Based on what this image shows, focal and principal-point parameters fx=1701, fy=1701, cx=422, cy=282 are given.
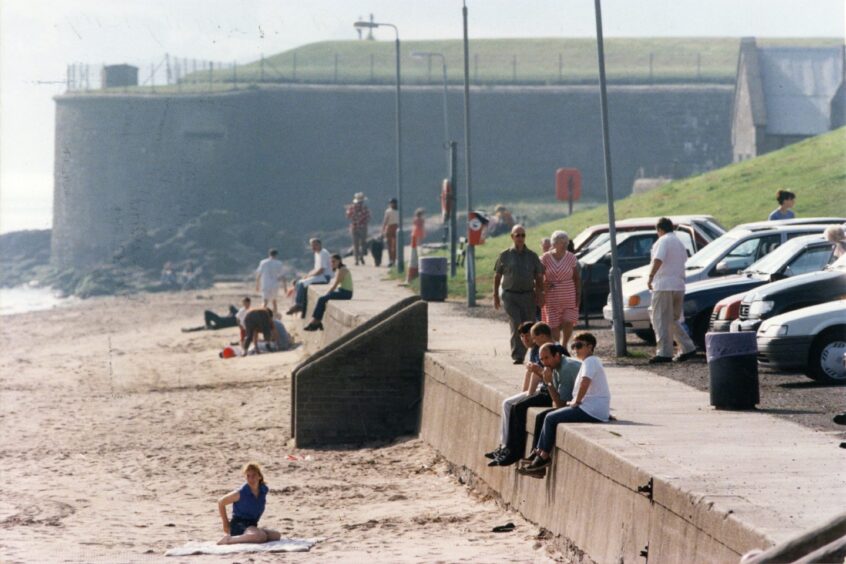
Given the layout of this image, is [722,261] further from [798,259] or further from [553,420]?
[553,420]

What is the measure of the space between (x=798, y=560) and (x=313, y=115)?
3090 inches

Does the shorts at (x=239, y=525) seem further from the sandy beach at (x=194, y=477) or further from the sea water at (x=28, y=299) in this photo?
the sea water at (x=28, y=299)

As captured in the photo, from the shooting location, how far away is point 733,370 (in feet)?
48.7

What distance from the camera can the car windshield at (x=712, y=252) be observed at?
22.8m

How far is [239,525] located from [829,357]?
642 cm

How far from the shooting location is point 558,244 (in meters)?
19.0

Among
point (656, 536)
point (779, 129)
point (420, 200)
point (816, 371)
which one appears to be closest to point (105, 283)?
point (420, 200)

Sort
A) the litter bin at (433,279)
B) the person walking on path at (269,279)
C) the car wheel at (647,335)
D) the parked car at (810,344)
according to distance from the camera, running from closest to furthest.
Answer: the parked car at (810,344) → the car wheel at (647,335) → the litter bin at (433,279) → the person walking on path at (269,279)

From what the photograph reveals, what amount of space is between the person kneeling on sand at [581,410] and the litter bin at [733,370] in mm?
2014

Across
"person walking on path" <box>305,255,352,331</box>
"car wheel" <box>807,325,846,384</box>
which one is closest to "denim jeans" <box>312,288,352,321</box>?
"person walking on path" <box>305,255,352,331</box>

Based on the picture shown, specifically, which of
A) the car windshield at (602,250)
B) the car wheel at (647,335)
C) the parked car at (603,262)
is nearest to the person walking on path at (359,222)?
the car windshield at (602,250)

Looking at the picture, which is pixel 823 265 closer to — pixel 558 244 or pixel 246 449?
pixel 558 244

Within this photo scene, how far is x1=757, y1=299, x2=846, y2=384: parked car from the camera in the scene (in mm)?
16797

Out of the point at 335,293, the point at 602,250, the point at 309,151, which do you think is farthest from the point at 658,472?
the point at 309,151
